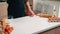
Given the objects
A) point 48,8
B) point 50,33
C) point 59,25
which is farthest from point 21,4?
point 48,8

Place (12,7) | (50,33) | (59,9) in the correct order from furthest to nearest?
(59,9)
(12,7)
(50,33)

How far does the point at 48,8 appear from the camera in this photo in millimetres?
3580

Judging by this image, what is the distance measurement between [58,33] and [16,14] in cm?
59

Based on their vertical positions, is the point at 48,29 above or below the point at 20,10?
below

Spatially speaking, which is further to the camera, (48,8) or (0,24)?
(48,8)

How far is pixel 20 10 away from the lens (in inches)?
62.0

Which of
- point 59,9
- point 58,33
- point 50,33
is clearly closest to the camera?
point 50,33

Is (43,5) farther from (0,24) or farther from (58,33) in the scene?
(0,24)

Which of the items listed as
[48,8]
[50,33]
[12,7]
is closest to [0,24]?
[50,33]

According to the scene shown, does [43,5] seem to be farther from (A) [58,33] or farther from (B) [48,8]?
(A) [58,33]

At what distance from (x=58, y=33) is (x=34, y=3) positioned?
2.58 metres

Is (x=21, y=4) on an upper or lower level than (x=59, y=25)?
upper

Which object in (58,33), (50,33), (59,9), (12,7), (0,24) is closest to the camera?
(0,24)

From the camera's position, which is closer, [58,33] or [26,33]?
[26,33]
